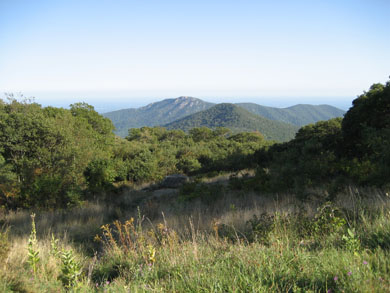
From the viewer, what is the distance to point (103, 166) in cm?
1234

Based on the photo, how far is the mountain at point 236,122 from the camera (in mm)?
131188

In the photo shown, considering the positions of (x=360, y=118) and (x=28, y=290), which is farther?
(x=360, y=118)

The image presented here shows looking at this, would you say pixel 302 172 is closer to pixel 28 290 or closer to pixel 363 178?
pixel 363 178

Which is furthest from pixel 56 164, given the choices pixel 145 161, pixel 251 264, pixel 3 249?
pixel 251 264

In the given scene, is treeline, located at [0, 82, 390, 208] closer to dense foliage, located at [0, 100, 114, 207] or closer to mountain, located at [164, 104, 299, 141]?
dense foliage, located at [0, 100, 114, 207]

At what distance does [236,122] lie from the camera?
490 feet

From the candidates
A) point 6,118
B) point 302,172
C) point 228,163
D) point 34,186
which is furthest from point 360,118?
point 6,118

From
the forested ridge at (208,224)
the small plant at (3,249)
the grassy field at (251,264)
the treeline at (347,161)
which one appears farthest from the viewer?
the treeline at (347,161)

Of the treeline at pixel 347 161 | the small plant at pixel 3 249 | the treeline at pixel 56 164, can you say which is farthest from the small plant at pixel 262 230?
the treeline at pixel 56 164

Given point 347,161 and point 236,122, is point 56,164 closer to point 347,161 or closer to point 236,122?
point 347,161

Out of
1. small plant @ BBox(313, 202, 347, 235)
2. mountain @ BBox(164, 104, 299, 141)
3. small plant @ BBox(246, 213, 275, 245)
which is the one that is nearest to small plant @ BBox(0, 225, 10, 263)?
small plant @ BBox(246, 213, 275, 245)

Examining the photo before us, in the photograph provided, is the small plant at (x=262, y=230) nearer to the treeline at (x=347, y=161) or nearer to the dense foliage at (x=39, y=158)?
the treeline at (x=347, y=161)

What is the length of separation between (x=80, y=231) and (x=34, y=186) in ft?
16.7

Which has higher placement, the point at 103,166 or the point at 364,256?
the point at 364,256
